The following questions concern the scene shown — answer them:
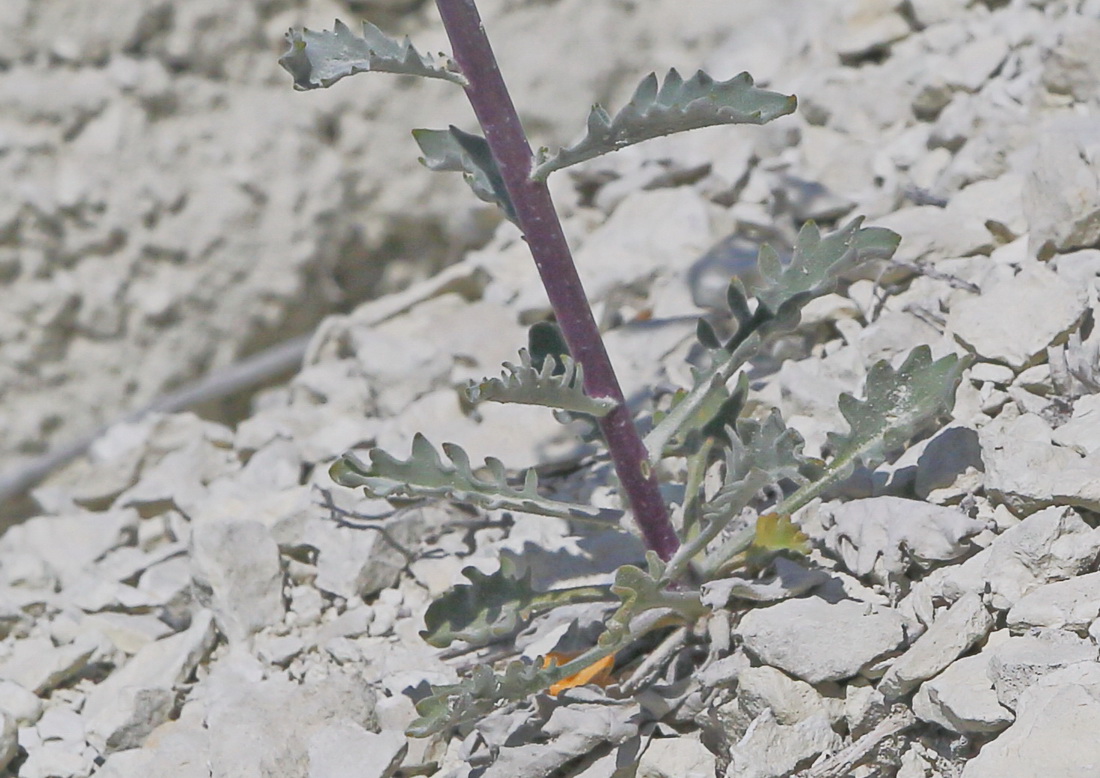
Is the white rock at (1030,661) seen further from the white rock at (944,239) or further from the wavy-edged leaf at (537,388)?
the white rock at (944,239)

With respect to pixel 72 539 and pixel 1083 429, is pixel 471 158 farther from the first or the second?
pixel 72 539

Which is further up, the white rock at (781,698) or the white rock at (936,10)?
the white rock at (936,10)

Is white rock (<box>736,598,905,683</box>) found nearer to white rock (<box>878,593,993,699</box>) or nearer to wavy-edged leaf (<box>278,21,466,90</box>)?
white rock (<box>878,593,993,699</box>)

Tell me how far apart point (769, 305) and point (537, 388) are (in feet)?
1.51

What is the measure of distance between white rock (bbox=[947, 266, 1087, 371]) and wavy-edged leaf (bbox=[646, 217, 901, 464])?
0.33m

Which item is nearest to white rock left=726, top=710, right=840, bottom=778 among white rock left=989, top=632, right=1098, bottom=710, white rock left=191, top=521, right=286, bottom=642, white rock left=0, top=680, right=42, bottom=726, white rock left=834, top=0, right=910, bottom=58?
white rock left=989, top=632, right=1098, bottom=710

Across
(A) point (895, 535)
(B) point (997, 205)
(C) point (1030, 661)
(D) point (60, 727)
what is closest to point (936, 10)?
(B) point (997, 205)

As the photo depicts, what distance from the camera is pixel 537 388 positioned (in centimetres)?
153

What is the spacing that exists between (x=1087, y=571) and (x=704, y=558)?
0.51m

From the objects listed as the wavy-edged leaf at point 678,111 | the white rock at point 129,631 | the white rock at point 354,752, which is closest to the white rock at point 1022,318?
the wavy-edged leaf at point 678,111

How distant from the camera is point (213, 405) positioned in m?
3.76

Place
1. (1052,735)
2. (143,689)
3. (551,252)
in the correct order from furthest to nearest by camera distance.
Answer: (143,689)
(551,252)
(1052,735)

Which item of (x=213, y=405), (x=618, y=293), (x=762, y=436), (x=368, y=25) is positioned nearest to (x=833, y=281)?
(x=762, y=436)

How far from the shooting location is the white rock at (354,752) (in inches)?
67.6
